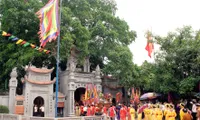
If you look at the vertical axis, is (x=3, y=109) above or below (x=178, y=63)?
below

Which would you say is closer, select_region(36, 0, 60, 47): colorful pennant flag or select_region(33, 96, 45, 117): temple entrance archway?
select_region(36, 0, 60, 47): colorful pennant flag

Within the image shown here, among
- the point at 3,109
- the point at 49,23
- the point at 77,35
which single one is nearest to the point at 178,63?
the point at 77,35

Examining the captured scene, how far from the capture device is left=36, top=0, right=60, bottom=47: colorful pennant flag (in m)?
18.0

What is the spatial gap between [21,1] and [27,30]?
297 cm

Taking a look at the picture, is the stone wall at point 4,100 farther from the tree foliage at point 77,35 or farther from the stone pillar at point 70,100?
the stone pillar at point 70,100

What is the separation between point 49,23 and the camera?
717 inches

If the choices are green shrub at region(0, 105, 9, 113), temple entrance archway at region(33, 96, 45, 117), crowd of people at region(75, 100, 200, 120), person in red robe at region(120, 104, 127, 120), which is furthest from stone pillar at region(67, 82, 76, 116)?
person in red robe at region(120, 104, 127, 120)

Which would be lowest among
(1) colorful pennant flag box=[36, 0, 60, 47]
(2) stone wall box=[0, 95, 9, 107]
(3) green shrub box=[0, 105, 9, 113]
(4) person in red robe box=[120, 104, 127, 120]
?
(4) person in red robe box=[120, 104, 127, 120]

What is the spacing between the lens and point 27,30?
24.8 meters

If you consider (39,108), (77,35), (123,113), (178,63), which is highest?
(77,35)

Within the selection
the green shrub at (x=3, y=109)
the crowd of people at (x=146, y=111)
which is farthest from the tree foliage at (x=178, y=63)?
the green shrub at (x=3, y=109)

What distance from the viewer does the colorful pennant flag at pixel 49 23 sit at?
59.0 feet

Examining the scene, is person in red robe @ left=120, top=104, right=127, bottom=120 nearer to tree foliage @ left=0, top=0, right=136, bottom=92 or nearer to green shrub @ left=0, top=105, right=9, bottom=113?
tree foliage @ left=0, top=0, right=136, bottom=92

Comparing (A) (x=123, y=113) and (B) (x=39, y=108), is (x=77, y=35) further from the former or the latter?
(A) (x=123, y=113)
